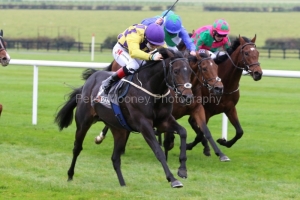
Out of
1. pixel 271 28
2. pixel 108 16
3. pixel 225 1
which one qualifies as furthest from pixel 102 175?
pixel 225 1

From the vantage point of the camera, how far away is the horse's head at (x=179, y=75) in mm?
4992

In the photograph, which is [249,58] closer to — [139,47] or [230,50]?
[230,50]

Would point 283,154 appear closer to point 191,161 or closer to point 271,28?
point 191,161

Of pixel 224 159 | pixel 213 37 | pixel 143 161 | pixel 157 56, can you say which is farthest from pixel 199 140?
pixel 157 56

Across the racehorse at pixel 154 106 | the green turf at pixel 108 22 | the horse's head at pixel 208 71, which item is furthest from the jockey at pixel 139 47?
the green turf at pixel 108 22

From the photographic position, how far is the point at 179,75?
508 cm

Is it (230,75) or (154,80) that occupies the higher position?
(154,80)

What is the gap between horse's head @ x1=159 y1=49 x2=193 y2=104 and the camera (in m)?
4.99

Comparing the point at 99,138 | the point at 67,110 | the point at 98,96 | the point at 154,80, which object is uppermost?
the point at 154,80

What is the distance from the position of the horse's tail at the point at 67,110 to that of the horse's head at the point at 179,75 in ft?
5.46

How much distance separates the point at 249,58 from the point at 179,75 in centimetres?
226

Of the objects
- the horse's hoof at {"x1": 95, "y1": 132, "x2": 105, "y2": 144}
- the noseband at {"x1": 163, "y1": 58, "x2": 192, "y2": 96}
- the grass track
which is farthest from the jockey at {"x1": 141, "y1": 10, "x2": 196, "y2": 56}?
the horse's hoof at {"x1": 95, "y1": 132, "x2": 105, "y2": 144}

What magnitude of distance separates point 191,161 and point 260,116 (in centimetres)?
450

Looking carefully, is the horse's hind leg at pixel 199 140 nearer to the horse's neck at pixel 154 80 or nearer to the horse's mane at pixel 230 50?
the horse's mane at pixel 230 50
